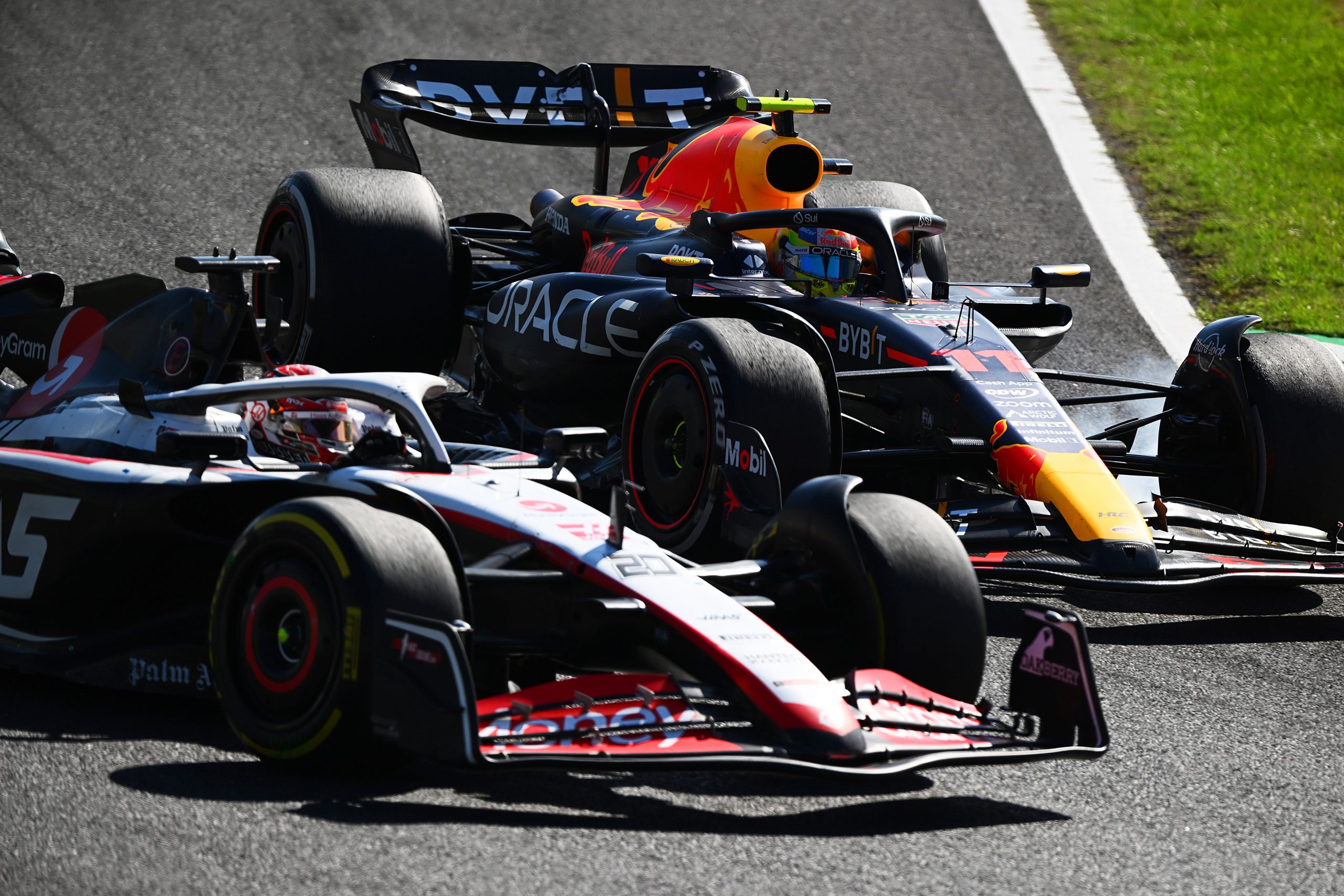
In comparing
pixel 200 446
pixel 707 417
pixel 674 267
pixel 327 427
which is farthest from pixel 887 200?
pixel 200 446

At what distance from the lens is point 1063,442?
718 centimetres

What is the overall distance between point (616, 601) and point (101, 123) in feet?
38.8

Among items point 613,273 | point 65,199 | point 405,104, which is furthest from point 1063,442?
point 65,199

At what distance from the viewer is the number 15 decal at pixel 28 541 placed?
552 cm

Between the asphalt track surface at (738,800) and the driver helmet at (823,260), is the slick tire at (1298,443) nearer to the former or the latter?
the asphalt track surface at (738,800)

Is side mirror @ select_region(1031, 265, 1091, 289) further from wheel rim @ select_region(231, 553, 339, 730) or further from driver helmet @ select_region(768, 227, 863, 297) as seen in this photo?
wheel rim @ select_region(231, 553, 339, 730)

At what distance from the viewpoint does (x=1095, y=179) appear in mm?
16328

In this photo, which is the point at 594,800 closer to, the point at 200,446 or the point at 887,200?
the point at 200,446

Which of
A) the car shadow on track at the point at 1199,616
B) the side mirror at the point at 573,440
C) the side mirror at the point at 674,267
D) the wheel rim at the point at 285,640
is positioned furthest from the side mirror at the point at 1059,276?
the wheel rim at the point at 285,640

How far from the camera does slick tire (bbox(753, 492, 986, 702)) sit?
5.02m

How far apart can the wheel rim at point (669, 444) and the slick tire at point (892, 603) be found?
1803 millimetres

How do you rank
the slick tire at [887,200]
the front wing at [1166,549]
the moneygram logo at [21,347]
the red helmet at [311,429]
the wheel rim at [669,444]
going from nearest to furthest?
the red helmet at [311,429], the front wing at [1166,549], the wheel rim at [669,444], the moneygram logo at [21,347], the slick tire at [887,200]

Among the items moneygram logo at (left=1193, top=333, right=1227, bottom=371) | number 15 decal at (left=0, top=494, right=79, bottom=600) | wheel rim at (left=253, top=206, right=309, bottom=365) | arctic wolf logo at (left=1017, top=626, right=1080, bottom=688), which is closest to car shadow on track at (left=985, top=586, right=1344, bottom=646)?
moneygram logo at (left=1193, top=333, right=1227, bottom=371)

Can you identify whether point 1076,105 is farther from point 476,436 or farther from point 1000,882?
point 1000,882
